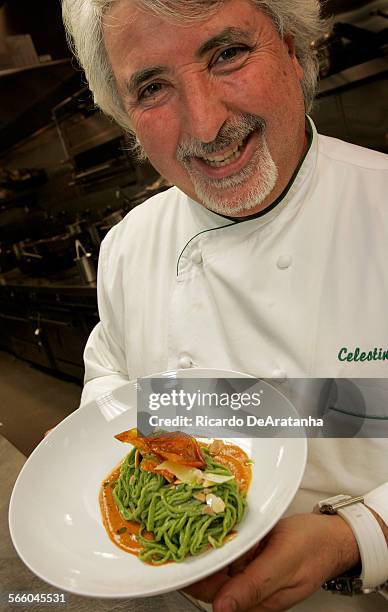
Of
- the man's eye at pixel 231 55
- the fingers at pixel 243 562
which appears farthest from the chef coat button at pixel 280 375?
the man's eye at pixel 231 55

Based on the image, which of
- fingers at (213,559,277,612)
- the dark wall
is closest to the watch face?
fingers at (213,559,277,612)

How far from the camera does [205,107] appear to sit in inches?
39.4

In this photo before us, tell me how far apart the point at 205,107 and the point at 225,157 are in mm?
129

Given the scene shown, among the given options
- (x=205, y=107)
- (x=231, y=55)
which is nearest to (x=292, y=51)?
(x=231, y=55)

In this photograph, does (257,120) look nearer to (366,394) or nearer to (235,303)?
(235,303)

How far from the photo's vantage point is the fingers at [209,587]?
2.46 feet

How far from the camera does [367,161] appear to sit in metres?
1.16

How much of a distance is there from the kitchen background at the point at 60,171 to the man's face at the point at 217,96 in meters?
1.60

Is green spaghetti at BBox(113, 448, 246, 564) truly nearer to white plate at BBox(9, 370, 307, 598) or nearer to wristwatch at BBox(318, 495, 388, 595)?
white plate at BBox(9, 370, 307, 598)

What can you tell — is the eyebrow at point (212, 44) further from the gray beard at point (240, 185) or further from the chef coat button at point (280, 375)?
the chef coat button at point (280, 375)

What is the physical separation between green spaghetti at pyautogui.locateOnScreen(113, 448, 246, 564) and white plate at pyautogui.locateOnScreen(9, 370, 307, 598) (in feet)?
0.08

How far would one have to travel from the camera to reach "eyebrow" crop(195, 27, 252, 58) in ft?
3.22

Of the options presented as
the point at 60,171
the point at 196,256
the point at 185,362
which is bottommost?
the point at 185,362

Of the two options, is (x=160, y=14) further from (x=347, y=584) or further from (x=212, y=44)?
(x=347, y=584)
